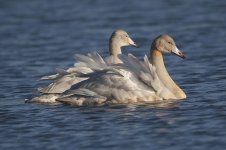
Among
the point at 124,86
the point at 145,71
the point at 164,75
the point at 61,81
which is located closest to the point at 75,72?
the point at 61,81

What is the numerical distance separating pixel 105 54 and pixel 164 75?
681 cm

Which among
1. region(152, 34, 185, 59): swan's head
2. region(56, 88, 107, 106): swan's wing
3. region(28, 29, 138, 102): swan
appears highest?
region(152, 34, 185, 59): swan's head

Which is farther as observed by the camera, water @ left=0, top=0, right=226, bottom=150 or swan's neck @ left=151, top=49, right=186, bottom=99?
swan's neck @ left=151, top=49, right=186, bottom=99

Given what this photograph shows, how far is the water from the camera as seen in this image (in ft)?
45.1

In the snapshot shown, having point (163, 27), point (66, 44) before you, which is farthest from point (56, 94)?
point (163, 27)

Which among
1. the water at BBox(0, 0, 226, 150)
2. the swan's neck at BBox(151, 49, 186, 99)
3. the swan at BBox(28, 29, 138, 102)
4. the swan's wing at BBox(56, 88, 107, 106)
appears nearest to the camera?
the water at BBox(0, 0, 226, 150)

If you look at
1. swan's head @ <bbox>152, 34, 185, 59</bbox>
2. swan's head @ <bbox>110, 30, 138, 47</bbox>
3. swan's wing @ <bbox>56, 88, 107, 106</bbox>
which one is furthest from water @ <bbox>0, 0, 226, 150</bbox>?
swan's head @ <bbox>110, 30, 138, 47</bbox>

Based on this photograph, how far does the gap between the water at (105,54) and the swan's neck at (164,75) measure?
0.74 feet

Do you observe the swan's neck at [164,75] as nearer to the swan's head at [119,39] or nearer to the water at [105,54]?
the water at [105,54]

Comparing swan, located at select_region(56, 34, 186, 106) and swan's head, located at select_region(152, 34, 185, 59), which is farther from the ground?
swan's head, located at select_region(152, 34, 185, 59)

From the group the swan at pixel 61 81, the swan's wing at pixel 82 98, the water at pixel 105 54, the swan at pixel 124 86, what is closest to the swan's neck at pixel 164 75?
the swan at pixel 124 86

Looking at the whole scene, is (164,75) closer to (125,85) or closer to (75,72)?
(125,85)

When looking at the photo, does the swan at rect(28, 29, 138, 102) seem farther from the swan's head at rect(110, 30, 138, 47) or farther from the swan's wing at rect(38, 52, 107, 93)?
the swan's head at rect(110, 30, 138, 47)

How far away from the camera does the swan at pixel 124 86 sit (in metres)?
16.2
